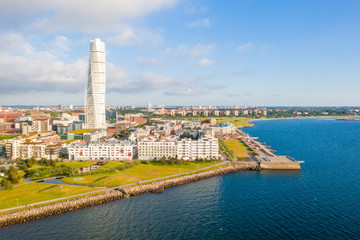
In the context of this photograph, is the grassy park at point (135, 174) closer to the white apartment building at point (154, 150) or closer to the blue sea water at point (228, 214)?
the white apartment building at point (154, 150)

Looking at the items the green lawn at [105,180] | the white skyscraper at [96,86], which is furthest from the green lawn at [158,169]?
the white skyscraper at [96,86]

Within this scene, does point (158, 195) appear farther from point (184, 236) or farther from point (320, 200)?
point (320, 200)

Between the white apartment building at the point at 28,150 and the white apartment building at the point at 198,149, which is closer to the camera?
the white apartment building at the point at 198,149

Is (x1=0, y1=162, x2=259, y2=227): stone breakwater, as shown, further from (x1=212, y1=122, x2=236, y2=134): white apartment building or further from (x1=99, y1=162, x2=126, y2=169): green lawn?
(x1=212, y1=122, x2=236, y2=134): white apartment building

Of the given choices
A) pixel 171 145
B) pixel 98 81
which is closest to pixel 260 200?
pixel 171 145

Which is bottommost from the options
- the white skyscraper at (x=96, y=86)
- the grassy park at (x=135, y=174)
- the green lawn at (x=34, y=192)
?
the green lawn at (x=34, y=192)

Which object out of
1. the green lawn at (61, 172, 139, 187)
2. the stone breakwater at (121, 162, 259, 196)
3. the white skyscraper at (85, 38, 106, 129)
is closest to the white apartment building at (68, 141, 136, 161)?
the green lawn at (61, 172, 139, 187)

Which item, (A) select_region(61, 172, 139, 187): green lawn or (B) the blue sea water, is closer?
(B) the blue sea water
